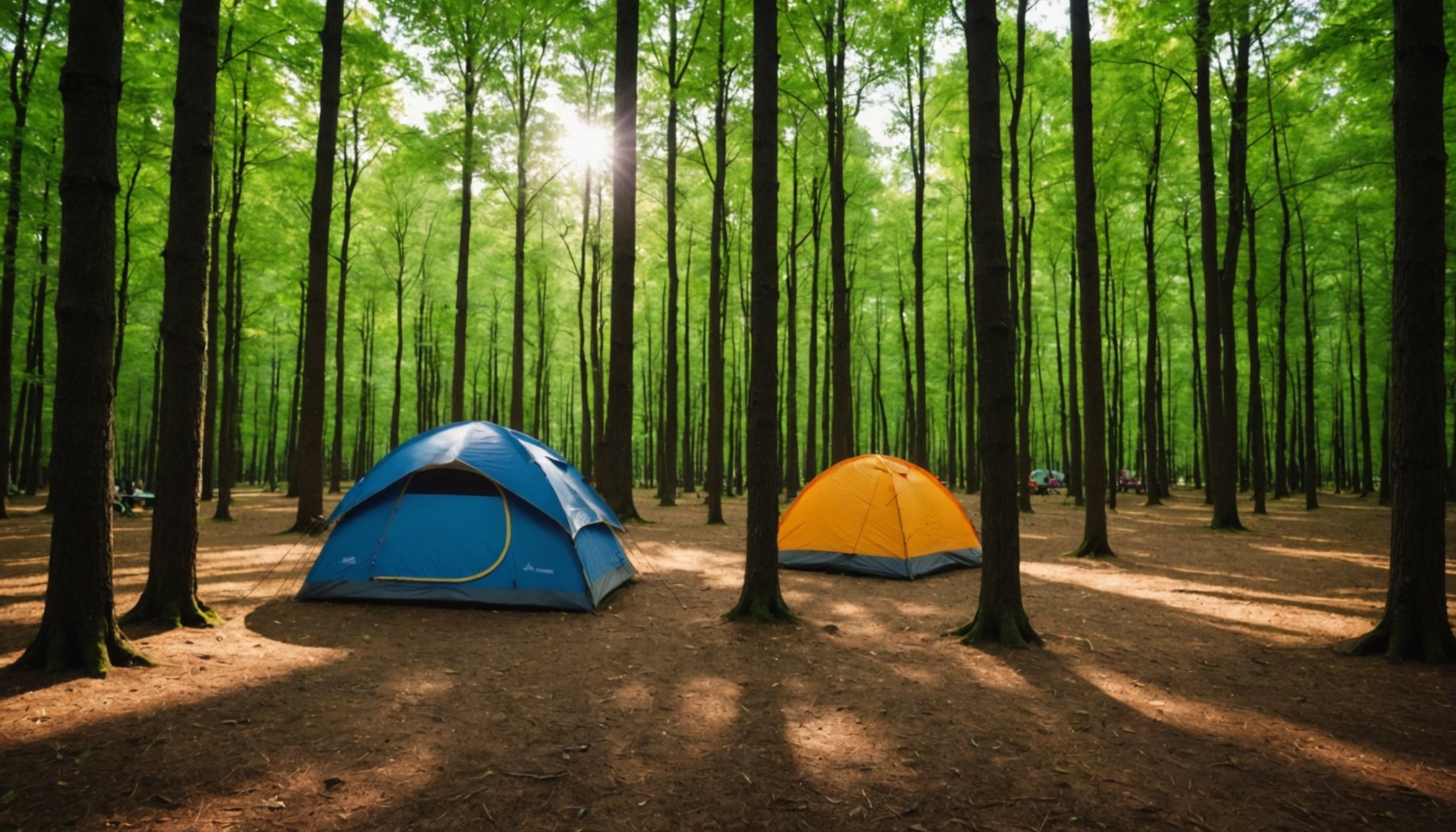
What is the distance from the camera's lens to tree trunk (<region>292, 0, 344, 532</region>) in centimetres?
1109

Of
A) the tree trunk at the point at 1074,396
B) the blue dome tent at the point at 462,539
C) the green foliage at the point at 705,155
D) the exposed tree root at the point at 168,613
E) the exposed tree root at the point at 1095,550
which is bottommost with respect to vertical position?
the exposed tree root at the point at 1095,550

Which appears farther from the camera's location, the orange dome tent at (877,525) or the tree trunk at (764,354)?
the orange dome tent at (877,525)

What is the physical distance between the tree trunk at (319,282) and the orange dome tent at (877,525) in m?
8.44

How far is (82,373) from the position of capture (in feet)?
15.2

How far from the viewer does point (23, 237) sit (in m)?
15.1

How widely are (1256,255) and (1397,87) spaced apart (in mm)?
20087

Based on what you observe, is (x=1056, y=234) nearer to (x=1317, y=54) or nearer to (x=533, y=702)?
(x=1317, y=54)

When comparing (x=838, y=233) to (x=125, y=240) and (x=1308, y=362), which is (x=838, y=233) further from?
(x=1308, y=362)

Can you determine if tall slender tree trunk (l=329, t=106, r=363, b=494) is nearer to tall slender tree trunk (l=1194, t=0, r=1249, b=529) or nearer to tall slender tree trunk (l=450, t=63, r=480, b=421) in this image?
tall slender tree trunk (l=450, t=63, r=480, b=421)

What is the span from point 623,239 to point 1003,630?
8.21 m

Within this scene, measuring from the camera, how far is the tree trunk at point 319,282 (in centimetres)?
1109

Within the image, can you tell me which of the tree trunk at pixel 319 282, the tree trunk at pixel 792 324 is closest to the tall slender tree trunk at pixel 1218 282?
the tree trunk at pixel 792 324

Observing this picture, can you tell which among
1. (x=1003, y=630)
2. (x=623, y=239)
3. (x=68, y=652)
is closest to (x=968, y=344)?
(x=623, y=239)

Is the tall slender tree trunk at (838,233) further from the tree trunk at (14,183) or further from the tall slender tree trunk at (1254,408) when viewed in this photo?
the tree trunk at (14,183)
